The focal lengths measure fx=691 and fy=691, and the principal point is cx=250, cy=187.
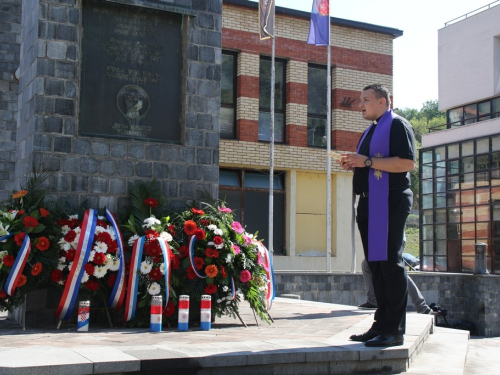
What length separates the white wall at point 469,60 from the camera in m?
32.0

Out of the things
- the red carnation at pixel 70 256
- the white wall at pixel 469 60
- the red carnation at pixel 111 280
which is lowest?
the red carnation at pixel 111 280

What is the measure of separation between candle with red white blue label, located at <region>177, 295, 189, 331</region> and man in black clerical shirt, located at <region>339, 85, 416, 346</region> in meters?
1.81

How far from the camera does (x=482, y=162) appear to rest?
102 feet

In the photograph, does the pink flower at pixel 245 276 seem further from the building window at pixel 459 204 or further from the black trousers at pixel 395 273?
the building window at pixel 459 204

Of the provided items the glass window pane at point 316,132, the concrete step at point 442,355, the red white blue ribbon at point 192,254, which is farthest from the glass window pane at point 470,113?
the red white blue ribbon at point 192,254

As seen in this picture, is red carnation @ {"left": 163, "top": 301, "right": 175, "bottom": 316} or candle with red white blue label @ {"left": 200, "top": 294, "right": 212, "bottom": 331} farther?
red carnation @ {"left": 163, "top": 301, "right": 175, "bottom": 316}

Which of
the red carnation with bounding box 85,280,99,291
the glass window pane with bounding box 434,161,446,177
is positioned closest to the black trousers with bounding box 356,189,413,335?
the red carnation with bounding box 85,280,99,291

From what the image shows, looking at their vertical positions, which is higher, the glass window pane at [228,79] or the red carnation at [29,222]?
the glass window pane at [228,79]

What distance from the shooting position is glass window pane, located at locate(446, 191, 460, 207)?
32344mm

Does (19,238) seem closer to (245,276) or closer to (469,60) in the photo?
(245,276)

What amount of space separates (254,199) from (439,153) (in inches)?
518

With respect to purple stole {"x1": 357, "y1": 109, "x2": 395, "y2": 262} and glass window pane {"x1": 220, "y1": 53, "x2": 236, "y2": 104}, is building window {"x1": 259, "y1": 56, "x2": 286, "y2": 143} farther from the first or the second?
purple stole {"x1": 357, "y1": 109, "x2": 395, "y2": 262}

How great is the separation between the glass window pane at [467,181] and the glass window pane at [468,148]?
996 millimetres

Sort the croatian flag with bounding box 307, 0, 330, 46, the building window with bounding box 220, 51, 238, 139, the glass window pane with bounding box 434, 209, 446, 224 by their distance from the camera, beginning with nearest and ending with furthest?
the croatian flag with bounding box 307, 0, 330, 46
the building window with bounding box 220, 51, 238, 139
the glass window pane with bounding box 434, 209, 446, 224
